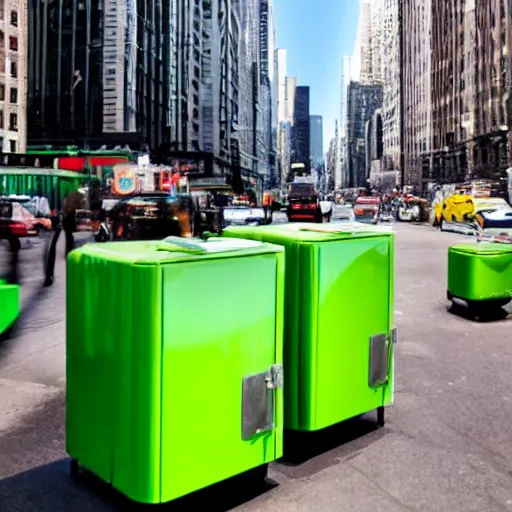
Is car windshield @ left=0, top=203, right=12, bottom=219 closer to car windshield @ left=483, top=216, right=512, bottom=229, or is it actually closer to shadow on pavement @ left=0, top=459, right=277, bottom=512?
shadow on pavement @ left=0, top=459, right=277, bottom=512

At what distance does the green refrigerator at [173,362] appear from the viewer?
267 centimetres

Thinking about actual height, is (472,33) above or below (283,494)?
above

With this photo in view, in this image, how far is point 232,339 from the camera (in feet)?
9.63

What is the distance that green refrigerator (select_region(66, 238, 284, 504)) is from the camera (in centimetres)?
267

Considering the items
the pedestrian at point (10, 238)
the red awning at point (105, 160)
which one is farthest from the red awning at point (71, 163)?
the pedestrian at point (10, 238)

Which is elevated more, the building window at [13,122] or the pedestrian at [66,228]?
the building window at [13,122]

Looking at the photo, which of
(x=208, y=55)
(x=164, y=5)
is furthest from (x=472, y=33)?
(x=164, y=5)

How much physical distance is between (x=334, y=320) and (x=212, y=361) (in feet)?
3.13

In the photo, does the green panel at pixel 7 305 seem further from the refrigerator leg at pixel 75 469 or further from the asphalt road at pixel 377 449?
the refrigerator leg at pixel 75 469

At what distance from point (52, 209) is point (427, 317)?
14144mm

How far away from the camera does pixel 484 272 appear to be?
7.54 meters

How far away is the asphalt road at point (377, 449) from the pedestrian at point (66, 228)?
495 centimetres

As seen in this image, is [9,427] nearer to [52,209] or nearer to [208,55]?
[52,209]

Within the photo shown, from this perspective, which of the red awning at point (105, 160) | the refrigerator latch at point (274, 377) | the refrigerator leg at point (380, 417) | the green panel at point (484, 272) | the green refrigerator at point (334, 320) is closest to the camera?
the refrigerator latch at point (274, 377)
